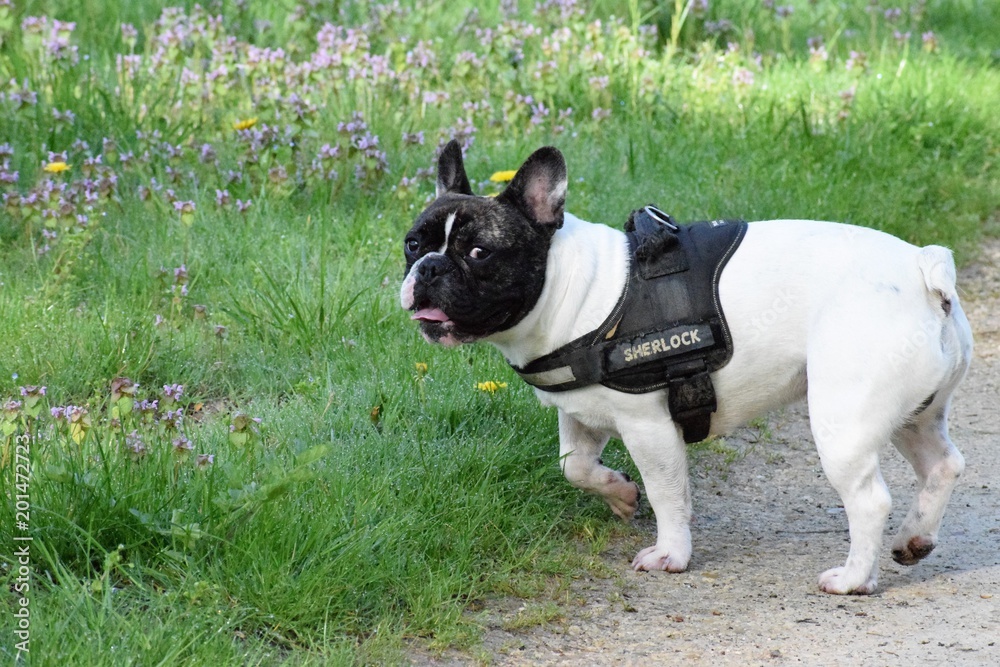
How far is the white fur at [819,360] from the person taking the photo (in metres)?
3.31

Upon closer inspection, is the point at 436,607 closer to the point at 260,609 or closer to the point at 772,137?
the point at 260,609

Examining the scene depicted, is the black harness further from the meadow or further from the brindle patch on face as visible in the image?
the meadow

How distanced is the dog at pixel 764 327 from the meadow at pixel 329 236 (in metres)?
0.47

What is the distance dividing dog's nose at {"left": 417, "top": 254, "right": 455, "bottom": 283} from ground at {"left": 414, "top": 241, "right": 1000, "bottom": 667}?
93 centimetres

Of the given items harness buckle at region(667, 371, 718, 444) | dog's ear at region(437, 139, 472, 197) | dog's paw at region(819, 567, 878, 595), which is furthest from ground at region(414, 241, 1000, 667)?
dog's ear at region(437, 139, 472, 197)

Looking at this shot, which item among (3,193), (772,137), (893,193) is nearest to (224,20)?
(3,193)

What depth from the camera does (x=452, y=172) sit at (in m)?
3.88

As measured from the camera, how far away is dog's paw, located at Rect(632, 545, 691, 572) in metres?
3.70

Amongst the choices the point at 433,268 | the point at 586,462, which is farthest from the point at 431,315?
the point at 586,462

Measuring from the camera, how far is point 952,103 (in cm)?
732

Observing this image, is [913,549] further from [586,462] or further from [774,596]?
[586,462]

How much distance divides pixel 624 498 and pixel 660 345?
26.5 inches

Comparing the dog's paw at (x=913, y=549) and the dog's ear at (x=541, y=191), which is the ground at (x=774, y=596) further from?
the dog's ear at (x=541, y=191)

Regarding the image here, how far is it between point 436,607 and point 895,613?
128 cm
